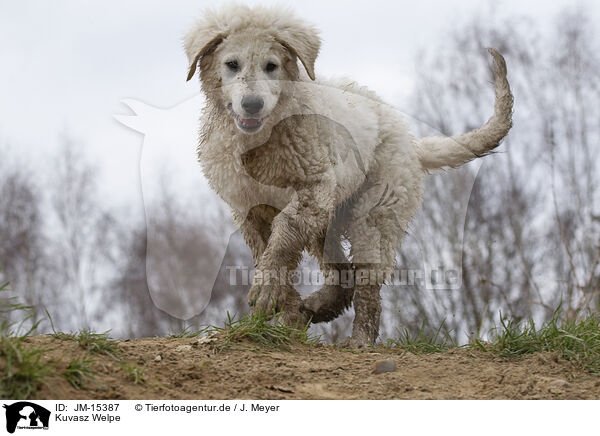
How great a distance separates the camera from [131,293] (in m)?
14.1

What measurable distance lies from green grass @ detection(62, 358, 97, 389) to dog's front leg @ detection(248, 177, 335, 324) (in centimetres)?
175

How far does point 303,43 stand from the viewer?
5328mm

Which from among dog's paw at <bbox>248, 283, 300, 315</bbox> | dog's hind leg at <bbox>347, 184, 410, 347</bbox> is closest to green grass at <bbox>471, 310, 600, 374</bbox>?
dog's hind leg at <bbox>347, 184, 410, 347</bbox>

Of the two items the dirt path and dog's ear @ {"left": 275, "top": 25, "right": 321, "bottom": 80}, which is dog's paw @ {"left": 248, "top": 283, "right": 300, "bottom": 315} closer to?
the dirt path

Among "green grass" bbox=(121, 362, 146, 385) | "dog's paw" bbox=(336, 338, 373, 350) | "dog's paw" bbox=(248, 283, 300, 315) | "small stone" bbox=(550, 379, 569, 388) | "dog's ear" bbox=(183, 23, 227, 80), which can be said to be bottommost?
"small stone" bbox=(550, 379, 569, 388)

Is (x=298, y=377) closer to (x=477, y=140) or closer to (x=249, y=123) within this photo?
(x=249, y=123)

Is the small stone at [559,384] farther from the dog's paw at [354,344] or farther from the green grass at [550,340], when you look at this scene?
the dog's paw at [354,344]

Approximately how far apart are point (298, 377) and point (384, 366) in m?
0.68

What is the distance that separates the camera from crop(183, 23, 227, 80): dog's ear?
5159mm

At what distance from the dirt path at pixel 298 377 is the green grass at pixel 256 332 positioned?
0.38ft

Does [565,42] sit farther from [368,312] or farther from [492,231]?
[368,312]

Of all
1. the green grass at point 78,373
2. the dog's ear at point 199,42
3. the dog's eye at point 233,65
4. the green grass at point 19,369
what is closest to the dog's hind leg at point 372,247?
Answer: the dog's eye at point 233,65

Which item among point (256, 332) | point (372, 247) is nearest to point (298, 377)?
point (256, 332)
